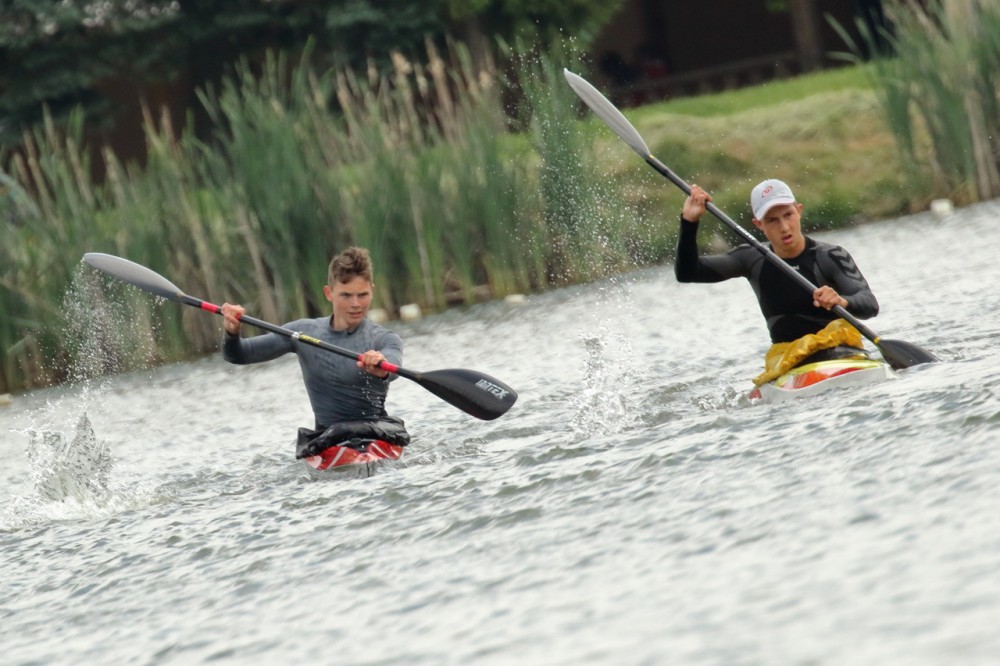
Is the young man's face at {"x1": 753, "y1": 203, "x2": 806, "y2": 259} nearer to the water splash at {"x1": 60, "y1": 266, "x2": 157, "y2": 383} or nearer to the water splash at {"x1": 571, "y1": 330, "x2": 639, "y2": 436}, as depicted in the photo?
the water splash at {"x1": 571, "y1": 330, "x2": 639, "y2": 436}

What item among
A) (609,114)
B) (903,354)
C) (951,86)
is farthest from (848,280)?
(951,86)

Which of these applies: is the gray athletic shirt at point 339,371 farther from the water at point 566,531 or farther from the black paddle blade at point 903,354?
the black paddle blade at point 903,354

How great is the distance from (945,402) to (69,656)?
320 centimetres

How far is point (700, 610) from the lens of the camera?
4.49 m

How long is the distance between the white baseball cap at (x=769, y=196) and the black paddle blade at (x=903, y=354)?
75 centimetres

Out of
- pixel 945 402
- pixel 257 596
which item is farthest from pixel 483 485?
pixel 945 402

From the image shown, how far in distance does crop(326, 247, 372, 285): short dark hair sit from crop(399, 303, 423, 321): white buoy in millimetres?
5551

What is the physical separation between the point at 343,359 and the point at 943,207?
317 inches

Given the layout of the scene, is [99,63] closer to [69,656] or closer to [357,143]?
[357,143]

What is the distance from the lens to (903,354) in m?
7.41

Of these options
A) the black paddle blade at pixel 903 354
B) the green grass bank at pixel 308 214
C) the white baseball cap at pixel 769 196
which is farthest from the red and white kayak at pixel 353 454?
the green grass bank at pixel 308 214

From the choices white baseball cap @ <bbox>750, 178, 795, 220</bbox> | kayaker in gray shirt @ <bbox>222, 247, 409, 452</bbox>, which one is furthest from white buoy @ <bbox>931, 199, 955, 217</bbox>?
kayaker in gray shirt @ <bbox>222, 247, 409, 452</bbox>

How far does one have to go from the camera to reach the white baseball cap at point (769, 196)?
7.19 meters

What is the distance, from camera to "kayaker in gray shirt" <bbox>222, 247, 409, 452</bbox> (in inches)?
288
